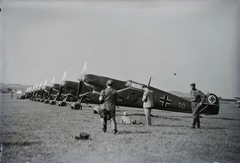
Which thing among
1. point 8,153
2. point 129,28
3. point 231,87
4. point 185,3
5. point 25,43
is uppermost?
point 185,3

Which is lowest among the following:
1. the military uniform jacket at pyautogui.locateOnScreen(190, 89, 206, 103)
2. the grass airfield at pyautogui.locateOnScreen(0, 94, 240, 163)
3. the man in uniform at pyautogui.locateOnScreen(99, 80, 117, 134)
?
the grass airfield at pyautogui.locateOnScreen(0, 94, 240, 163)

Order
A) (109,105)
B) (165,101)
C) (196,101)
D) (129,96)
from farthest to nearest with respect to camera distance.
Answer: (129,96)
(165,101)
(196,101)
(109,105)

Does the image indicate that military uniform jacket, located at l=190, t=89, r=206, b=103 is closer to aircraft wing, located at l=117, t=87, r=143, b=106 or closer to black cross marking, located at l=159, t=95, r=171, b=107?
black cross marking, located at l=159, t=95, r=171, b=107

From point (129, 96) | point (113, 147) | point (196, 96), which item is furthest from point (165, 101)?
point (113, 147)

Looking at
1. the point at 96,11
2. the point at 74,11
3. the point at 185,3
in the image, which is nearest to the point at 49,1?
the point at 74,11

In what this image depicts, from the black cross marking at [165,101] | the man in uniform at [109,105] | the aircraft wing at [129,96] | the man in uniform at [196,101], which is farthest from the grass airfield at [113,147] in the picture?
the aircraft wing at [129,96]

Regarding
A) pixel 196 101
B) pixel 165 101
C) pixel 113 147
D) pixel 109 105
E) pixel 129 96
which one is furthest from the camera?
pixel 129 96

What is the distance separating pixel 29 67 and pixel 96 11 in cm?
331

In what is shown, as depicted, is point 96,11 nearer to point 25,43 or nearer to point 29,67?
point 25,43

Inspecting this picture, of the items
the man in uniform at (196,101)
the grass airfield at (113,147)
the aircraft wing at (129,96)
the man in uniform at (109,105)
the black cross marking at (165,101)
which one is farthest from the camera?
the aircraft wing at (129,96)

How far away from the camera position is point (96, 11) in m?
7.11

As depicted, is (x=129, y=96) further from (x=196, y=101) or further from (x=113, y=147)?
(x=113, y=147)

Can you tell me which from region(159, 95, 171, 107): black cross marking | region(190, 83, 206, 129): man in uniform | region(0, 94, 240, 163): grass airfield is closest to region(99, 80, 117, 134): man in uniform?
region(0, 94, 240, 163): grass airfield

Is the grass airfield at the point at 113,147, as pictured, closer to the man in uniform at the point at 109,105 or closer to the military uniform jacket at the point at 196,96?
the man in uniform at the point at 109,105
